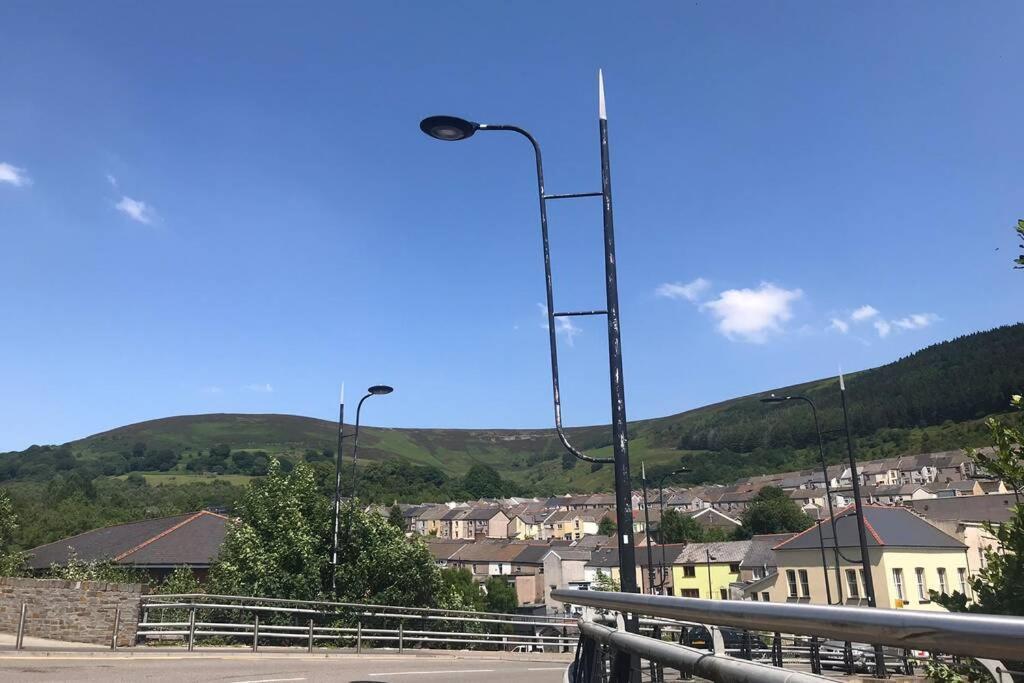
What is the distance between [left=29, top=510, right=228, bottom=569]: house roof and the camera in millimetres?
43188

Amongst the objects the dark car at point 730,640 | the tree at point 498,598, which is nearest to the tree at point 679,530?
the tree at point 498,598

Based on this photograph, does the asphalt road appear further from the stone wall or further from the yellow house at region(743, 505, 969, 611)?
the yellow house at region(743, 505, 969, 611)

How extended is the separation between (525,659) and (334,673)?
387 inches

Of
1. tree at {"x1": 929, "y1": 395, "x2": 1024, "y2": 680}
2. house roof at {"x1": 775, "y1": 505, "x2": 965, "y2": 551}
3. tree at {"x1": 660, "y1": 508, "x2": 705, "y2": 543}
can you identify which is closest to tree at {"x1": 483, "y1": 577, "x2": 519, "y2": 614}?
house roof at {"x1": 775, "y1": 505, "x2": 965, "y2": 551}

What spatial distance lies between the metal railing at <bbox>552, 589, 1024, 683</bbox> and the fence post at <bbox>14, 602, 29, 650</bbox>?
49.5 ft

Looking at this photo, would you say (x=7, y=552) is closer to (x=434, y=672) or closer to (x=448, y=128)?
(x=434, y=672)

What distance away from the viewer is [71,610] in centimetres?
1645

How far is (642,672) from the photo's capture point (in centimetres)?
387

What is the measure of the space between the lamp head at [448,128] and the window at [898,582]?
168 ft

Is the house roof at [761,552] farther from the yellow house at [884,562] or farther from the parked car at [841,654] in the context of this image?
the parked car at [841,654]

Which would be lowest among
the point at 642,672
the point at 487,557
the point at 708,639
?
the point at 487,557

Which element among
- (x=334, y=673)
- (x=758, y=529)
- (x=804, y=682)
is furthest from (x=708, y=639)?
(x=758, y=529)

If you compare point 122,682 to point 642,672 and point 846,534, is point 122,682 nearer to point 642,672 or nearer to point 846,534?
point 642,672

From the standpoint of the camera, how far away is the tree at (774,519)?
378 feet
